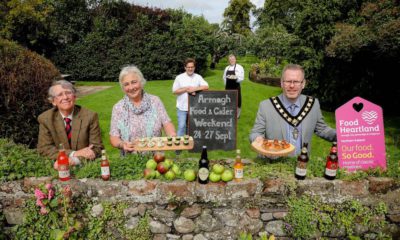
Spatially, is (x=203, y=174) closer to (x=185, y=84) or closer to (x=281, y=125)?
(x=281, y=125)

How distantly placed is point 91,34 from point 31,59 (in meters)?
13.2

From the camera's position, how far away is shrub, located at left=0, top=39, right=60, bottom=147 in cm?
563

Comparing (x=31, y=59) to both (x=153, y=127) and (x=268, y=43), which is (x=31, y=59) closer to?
(x=153, y=127)

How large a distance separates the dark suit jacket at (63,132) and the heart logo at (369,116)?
3.02 metres

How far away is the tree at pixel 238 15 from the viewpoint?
1863 inches

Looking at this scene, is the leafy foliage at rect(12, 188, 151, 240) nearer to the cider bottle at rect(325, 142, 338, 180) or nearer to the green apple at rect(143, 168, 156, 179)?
the green apple at rect(143, 168, 156, 179)

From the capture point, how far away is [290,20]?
38.5 metres

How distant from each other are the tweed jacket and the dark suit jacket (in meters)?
1.92

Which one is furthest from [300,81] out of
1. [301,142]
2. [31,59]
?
[31,59]

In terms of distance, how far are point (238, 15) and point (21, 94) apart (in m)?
47.4

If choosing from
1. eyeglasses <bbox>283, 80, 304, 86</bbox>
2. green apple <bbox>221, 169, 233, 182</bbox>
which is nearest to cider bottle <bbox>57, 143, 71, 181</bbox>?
green apple <bbox>221, 169, 233, 182</bbox>

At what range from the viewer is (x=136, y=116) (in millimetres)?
3576

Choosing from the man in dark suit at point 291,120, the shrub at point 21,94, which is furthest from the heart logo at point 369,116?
the shrub at point 21,94

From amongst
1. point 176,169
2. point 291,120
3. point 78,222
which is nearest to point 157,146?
point 176,169
